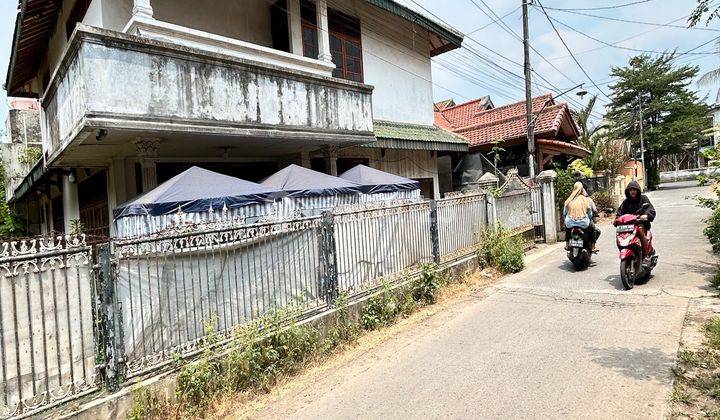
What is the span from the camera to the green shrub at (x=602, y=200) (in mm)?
16648

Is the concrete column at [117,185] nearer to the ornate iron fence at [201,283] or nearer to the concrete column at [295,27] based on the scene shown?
the concrete column at [295,27]

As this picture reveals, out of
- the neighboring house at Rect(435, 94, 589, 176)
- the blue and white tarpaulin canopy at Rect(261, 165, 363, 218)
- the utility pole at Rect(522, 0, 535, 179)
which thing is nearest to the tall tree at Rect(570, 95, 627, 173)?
the neighboring house at Rect(435, 94, 589, 176)

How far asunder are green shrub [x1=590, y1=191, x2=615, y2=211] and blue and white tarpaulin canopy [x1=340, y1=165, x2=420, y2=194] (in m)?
11.1

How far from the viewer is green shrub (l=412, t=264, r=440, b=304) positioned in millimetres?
6411

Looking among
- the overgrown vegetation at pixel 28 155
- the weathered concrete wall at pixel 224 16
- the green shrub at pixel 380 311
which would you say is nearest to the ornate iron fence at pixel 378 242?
the green shrub at pixel 380 311

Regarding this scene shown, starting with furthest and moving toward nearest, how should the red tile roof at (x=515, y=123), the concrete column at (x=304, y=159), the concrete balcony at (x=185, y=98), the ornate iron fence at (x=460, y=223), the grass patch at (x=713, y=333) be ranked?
the red tile roof at (x=515, y=123)
the concrete column at (x=304, y=159)
the ornate iron fence at (x=460, y=223)
the concrete balcony at (x=185, y=98)
the grass patch at (x=713, y=333)

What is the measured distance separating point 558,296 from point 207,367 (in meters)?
4.98

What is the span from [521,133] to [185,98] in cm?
1183

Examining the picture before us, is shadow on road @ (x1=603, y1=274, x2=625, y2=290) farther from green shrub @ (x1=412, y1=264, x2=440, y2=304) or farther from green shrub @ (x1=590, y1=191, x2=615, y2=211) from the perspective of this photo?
green shrub @ (x1=590, y1=191, x2=615, y2=211)

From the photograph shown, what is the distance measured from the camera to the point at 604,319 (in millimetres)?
5023

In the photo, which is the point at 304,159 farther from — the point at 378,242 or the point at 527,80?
the point at 527,80

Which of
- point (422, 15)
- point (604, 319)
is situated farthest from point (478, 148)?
point (604, 319)

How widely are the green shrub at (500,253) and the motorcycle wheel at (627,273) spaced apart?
7.12ft

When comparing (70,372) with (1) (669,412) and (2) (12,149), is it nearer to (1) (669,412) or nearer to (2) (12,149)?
(1) (669,412)
